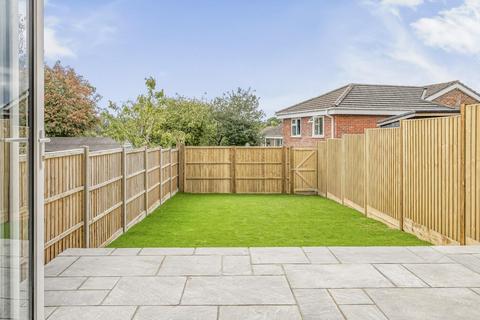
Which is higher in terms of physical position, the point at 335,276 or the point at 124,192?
the point at 124,192

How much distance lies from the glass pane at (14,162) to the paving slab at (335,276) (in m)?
1.98

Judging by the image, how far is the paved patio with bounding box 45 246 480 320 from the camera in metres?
2.95

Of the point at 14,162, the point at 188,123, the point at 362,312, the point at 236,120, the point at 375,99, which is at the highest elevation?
the point at 375,99

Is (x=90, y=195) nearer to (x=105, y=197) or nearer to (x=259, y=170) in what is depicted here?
(x=105, y=197)

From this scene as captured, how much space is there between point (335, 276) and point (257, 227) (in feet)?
14.1

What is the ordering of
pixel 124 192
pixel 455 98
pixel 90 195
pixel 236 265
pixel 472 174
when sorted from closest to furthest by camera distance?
1. pixel 236 265
2. pixel 472 174
3. pixel 90 195
4. pixel 124 192
5. pixel 455 98

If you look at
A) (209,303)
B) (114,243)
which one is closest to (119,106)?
(114,243)

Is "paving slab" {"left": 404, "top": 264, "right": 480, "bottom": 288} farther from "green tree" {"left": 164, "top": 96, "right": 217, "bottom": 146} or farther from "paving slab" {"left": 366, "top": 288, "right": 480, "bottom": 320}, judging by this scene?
"green tree" {"left": 164, "top": 96, "right": 217, "bottom": 146}

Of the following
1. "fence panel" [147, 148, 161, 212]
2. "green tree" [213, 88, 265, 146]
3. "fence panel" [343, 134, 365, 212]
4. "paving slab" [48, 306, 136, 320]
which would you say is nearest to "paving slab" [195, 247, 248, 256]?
"paving slab" [48, 306, 136, 320]

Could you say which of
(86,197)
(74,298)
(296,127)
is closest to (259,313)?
(74,298)

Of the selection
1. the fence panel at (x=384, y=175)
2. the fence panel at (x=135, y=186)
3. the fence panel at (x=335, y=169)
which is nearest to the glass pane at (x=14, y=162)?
the fence panel at (x=135, y=186)

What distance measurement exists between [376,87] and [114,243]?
17.4 metres

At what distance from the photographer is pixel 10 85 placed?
2119 millimetres

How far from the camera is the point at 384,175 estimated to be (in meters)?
8.33
